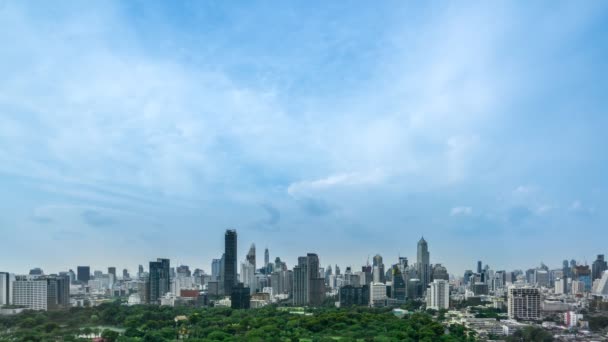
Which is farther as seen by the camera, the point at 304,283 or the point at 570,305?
the point at 304,283

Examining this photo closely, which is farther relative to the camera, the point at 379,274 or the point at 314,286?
the point at 379,274

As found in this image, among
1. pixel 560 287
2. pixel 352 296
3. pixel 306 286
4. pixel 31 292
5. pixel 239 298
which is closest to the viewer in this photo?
pixel 31 292

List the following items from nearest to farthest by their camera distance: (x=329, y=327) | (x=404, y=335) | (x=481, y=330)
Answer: (x=404, y=335)
(x=329, y=327)
(x=481, y=330)

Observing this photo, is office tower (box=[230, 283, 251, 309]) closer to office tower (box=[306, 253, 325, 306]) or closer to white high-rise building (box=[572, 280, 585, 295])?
office tower (box=[306, 253, 325, 306])

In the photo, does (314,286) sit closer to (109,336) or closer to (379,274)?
(379,274)

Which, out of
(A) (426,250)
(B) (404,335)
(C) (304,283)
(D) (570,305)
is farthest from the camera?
(A) (426,250)

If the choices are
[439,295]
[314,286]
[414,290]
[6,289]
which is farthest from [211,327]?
[414,290]

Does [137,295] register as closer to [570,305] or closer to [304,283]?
[304,283]

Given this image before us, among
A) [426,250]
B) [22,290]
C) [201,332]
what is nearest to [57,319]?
[201,332]
